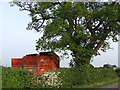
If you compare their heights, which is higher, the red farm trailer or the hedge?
the red farm trailer

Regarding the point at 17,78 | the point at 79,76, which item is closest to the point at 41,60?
the point at 79,76

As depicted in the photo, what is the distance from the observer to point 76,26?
70.7 ft

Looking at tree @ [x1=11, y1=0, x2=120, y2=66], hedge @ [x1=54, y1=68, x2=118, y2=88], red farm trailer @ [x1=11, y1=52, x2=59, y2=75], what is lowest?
hedge @ [x1=54, y1=68, x2=118, y2=88]

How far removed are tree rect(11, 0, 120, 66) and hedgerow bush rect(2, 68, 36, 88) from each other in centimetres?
840

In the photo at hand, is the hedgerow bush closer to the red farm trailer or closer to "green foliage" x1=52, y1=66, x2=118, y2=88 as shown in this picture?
"green foliage" x1=52, y1=66, x2=118, y2=88

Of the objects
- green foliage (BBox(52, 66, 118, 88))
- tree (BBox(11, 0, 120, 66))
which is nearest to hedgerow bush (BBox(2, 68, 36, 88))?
green foliage (BBox(52, 66, 118, 88))

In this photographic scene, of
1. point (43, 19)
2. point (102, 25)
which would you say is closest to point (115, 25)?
point (102, 25)

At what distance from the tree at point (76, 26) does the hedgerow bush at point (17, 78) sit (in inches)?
331

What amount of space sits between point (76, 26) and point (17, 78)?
11.2 meters

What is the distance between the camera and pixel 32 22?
26.2 m

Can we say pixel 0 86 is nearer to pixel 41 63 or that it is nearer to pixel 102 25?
pixel 41 63

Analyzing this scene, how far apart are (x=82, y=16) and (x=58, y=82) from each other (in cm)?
894

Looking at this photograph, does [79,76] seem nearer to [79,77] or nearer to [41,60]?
[79,77]

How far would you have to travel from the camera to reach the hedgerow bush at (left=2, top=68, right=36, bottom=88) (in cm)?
1144
